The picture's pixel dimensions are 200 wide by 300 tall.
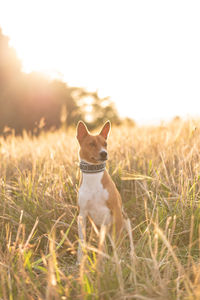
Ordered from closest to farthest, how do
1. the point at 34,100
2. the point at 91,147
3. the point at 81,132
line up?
the point at 91,147
the point at 81,132
the point at 34,100

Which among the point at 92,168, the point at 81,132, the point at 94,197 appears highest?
the point at 81,132

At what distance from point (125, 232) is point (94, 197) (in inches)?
23.1

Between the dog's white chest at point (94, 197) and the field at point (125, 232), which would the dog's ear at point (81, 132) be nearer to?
the dog's white chest at point (94, 197)

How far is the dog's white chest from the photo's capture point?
369 cm

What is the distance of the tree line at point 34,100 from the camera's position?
885 inches

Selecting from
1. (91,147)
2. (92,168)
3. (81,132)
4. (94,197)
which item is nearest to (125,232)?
(94,197)

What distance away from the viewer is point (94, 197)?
3.70m

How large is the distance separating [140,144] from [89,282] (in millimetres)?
3646

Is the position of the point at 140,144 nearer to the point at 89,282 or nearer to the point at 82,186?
the point at 82,186

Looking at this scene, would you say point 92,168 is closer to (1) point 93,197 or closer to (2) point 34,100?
(1) point 93,197

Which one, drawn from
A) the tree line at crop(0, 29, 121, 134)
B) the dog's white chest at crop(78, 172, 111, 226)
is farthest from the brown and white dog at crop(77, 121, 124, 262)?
the tree line at crop(0, 29, 121, 134)

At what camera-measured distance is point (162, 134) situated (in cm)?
647

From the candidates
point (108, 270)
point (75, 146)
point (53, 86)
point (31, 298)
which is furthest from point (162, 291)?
point (53, 86)

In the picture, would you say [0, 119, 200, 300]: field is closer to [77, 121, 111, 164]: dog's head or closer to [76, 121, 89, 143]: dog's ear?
[77, 121, 111, 164]: dog's head
